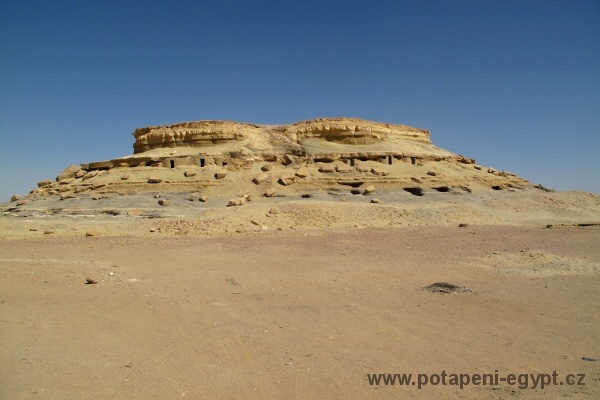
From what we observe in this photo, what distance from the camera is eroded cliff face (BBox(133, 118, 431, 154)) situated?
2630 centimetres

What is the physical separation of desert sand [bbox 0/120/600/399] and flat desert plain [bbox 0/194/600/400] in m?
0.03

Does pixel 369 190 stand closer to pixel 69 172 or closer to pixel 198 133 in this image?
pixel 198 133

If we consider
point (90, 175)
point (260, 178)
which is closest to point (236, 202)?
point (260, 178)

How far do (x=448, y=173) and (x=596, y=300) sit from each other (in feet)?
56.0

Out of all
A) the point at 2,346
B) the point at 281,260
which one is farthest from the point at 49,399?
the point at 281,260

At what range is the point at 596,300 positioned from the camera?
675 cm

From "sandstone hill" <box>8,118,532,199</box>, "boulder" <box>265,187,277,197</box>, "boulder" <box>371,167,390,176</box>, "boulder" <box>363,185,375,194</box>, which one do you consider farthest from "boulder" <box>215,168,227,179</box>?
"boulder" <box>371,167,390,176</box>

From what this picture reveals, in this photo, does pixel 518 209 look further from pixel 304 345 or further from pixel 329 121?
pixel 304 345

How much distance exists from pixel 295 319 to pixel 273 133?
2207 centimetres

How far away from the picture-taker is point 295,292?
24.9ft

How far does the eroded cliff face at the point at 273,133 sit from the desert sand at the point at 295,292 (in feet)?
19.6

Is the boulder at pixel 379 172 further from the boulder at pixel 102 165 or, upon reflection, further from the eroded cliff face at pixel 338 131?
the boulder at pixel 102 165

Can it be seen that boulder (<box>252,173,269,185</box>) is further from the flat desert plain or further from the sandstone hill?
the flat desert plain

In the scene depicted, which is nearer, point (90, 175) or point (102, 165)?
point (90, 175)
